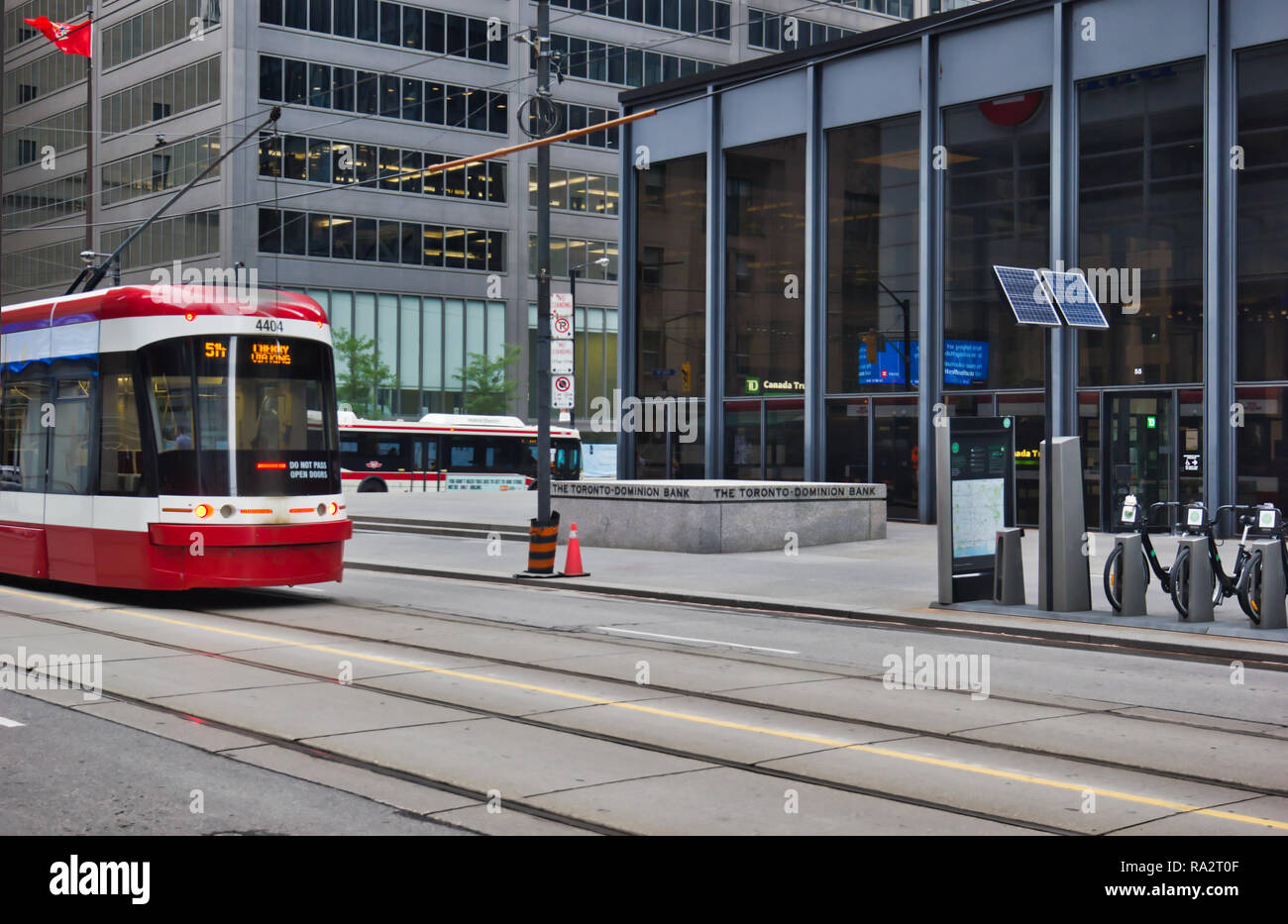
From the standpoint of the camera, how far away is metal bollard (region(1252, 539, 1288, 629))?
13.2 metres

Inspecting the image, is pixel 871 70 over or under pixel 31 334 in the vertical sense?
over

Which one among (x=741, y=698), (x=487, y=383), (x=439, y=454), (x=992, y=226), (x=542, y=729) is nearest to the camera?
(x=542, y=729)

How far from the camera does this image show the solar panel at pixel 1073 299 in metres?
15.0

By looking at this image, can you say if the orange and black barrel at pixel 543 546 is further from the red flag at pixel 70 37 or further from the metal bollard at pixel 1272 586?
the red flag at pixel 70 37

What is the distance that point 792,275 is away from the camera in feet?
110

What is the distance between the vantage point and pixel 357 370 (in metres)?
61.5

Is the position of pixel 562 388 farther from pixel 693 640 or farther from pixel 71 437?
pixel 693 640

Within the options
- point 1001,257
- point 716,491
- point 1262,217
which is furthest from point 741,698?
point 1001,257

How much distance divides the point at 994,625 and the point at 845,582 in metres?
4.32

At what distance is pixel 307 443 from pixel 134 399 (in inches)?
73.7

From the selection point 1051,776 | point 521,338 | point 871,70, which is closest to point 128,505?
point 1051,776

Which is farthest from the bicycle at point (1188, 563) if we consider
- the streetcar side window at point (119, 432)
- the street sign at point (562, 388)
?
the street sign at point (562, 388)

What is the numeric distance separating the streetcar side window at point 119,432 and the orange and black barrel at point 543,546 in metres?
5.86

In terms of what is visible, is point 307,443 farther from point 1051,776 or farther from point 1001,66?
point 1001,66
